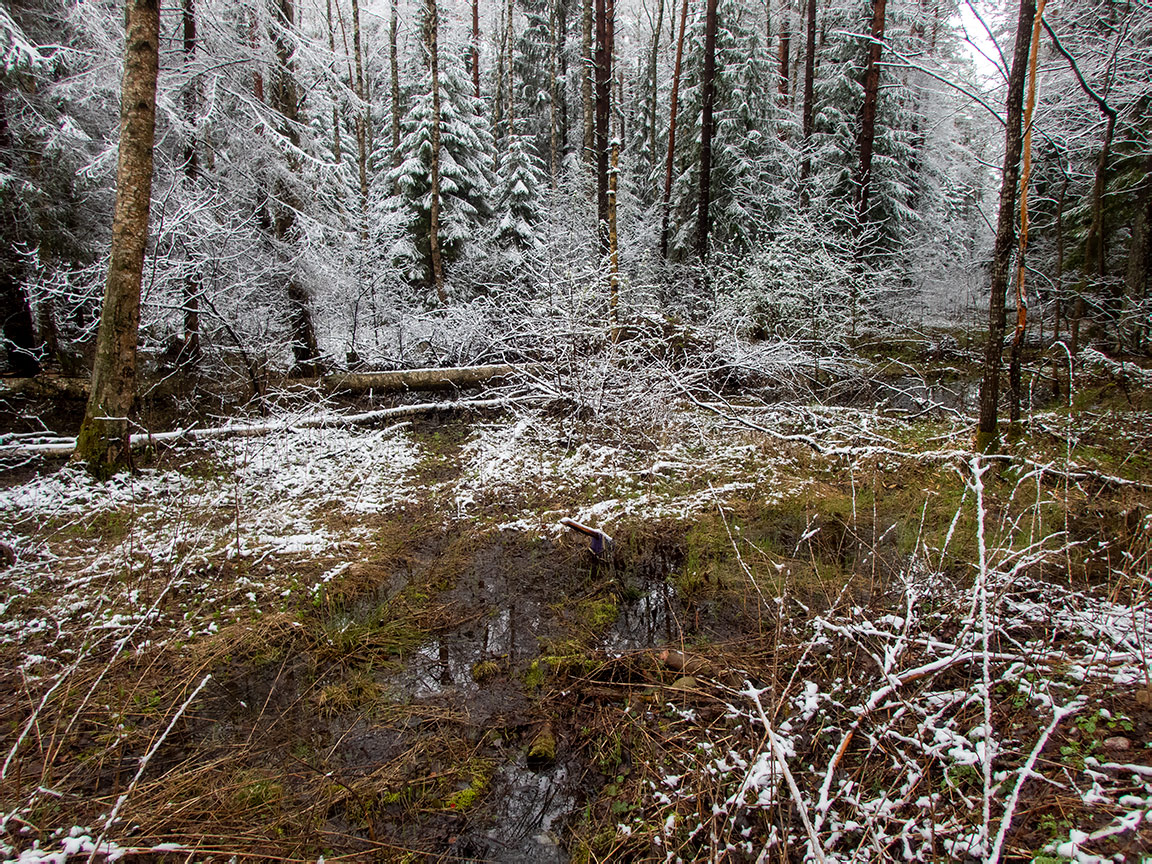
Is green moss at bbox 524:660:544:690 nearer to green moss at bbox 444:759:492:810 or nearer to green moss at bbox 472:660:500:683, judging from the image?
green moss at bbox 472:660:500:683

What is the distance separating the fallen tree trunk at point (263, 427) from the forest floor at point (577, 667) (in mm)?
300

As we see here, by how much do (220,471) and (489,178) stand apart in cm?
1444

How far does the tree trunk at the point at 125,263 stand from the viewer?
5762 mm

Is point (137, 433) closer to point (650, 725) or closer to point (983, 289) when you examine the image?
point (650, 725)

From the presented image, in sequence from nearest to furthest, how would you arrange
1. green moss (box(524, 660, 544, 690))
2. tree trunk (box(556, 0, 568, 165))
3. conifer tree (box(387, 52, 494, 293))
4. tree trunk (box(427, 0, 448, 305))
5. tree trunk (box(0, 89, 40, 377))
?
green moss (box(524, 660, 544, 690))
tree trunk (box(0, 89, 40, 377))
tree trunk (box(427, 0, 448, 305))
conifer tree (box(387, 52, 494, 293))
tree trunk (box(556, 0, 568, 165))

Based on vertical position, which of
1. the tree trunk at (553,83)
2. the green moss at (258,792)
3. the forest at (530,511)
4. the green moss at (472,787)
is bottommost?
the green moss at (472,787)

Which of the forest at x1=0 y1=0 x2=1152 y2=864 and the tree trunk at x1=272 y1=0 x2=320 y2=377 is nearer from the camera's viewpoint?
the forest at x1=0 y1=0 x2=1152 y2=864

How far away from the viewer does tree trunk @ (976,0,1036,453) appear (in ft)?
16.3

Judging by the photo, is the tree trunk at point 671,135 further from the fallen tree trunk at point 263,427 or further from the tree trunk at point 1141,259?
the tree trunk at point 1141,259

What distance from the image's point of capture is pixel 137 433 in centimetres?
653

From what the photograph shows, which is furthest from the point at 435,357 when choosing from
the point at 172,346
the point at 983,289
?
the point at 983,289

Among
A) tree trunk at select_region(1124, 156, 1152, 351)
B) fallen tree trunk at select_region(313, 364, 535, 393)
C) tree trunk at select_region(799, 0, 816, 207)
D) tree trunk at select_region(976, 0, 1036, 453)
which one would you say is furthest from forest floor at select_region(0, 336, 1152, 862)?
tree trunk at select_region(799, 0, 816, 207)

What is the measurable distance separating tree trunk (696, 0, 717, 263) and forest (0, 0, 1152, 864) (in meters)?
0.10

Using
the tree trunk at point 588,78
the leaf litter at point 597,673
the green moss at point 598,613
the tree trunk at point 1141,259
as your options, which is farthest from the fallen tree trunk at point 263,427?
the tree trunk at point 1141,259
